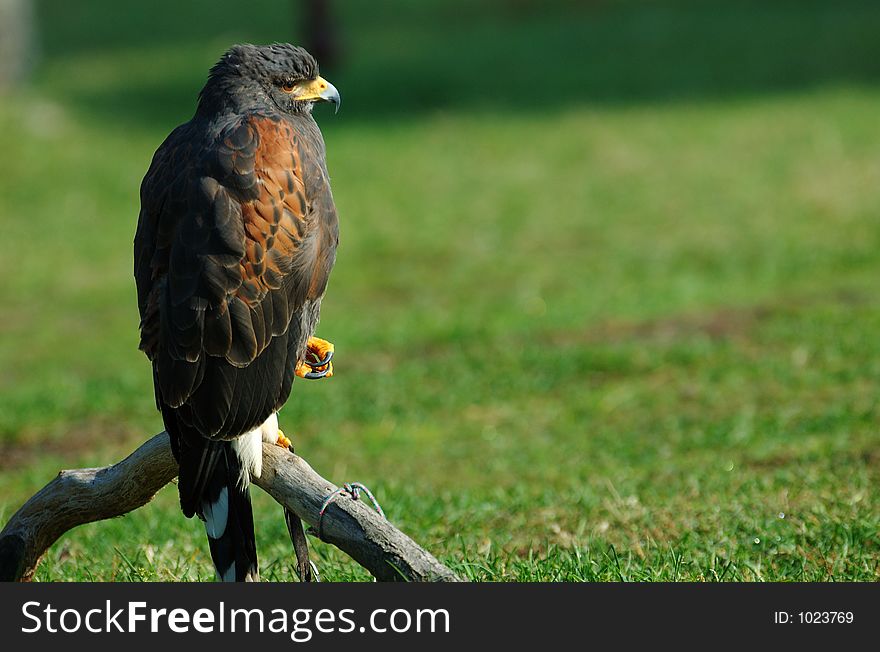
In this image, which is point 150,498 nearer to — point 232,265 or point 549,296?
point 232,265

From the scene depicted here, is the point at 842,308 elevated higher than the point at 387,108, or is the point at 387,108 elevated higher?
the point at 387,108

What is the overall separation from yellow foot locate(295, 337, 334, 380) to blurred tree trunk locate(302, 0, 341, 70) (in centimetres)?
1476

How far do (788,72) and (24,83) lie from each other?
1054 cm

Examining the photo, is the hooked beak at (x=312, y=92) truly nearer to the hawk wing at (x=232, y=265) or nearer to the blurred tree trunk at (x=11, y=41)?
the hawk wing at (x=232, y=265)

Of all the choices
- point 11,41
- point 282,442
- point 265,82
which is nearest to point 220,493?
point 282,442

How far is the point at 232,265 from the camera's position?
153 inches

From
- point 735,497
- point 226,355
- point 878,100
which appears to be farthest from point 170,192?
point 878,100

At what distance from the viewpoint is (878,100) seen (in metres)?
15.3

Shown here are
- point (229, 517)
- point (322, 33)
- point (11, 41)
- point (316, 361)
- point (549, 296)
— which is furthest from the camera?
point (322, 33)

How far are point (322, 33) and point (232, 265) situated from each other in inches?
605

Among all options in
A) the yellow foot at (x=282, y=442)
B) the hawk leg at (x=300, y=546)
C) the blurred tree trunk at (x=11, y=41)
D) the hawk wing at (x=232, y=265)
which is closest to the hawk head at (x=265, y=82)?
the hawk wing at (x=232, y=265)

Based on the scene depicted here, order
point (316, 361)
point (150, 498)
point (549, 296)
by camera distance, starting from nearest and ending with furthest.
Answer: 1. point (150, 498)
2. point (316, 361)
3. point (549, 296)
